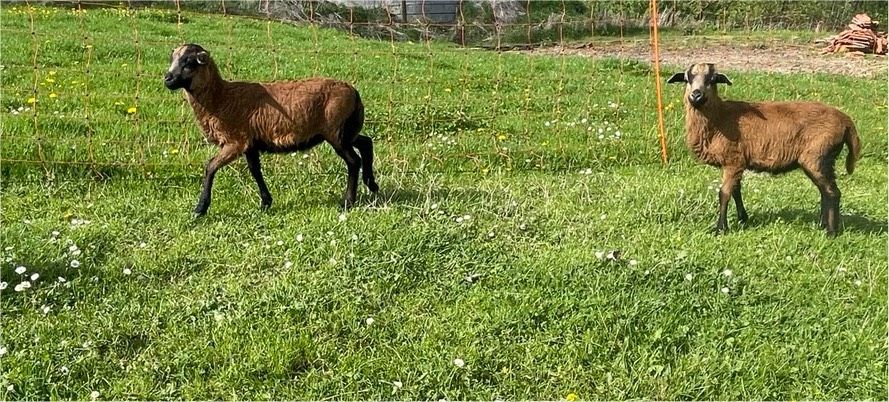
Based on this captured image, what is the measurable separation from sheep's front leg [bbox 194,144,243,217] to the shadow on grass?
3.74 metres

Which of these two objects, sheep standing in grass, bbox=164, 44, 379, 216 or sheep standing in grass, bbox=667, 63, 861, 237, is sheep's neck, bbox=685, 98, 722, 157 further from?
sheep standing in grass, bbox=164, 44, 379, 216

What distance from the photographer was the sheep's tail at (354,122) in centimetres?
575

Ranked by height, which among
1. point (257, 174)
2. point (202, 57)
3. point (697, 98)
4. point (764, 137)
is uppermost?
point (202, 57)

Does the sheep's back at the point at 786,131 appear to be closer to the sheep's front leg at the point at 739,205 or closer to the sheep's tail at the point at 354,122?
the sheep's front leg at the point at 739,205

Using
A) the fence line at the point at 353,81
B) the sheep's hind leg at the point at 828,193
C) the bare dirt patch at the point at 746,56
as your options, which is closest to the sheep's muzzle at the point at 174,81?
the fence line at the point at 353,81

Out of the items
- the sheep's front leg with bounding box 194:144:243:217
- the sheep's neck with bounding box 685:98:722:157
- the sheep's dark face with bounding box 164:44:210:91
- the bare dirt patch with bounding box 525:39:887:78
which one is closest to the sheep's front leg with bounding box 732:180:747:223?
the sheep's neck with bounding box 685:98:722:157

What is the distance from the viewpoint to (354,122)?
19.0ft

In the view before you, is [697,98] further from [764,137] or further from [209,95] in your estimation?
[209,95]

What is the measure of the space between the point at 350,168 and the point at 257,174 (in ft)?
2.27

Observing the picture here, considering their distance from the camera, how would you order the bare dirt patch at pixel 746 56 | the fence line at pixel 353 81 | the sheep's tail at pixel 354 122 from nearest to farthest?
the sheep's tail at pixel 354 122
the fence line at pixel 353 81
the bare dirt patch at pixel 746 56

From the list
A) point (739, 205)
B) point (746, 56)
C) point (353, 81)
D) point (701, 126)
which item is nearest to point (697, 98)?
point (701, 126)

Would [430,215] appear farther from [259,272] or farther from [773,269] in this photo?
[773,269]

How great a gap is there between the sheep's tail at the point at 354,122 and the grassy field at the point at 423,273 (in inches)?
22.1

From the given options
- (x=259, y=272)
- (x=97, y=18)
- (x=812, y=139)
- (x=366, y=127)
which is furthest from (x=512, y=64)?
(x=259, y=272)
